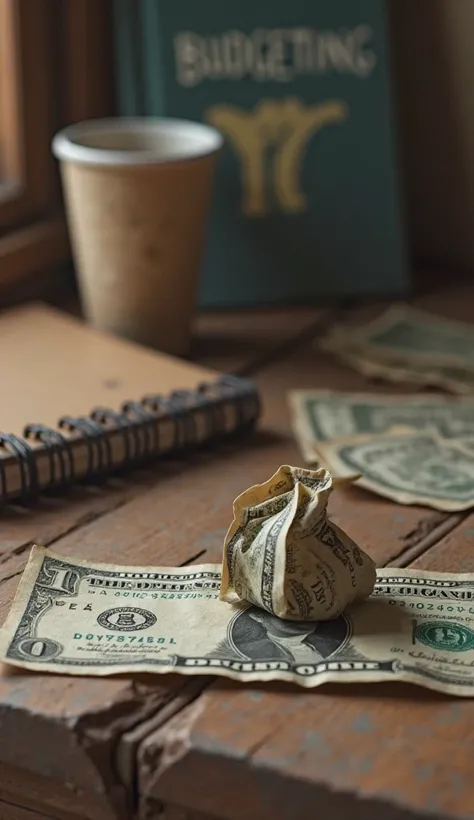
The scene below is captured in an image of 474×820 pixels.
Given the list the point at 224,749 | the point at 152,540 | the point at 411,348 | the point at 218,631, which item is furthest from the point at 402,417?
the point at 224,749

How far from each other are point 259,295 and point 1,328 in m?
0.30

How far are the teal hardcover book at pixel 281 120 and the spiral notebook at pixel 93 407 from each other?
0.24 metres

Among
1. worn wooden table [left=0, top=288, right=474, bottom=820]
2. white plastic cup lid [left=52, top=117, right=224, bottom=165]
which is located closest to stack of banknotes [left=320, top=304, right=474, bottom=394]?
white plastic cup lid [left=52, top=117, right=224, bottom=165]

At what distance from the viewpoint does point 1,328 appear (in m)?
1.18

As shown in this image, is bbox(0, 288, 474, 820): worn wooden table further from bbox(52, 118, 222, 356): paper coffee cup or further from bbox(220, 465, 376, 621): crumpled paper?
bbox(52, 118, 222, 356): paper coffee cup

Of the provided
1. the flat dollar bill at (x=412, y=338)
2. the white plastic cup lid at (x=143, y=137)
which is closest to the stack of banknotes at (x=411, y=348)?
the flat dollar bill at (x=412, y=338)

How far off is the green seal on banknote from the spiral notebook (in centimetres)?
32

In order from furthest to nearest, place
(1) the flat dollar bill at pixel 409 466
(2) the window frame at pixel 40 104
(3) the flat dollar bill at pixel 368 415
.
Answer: (2) the window frame at pixel 40 104
(3) the flat dollar bill at pixel 368 415
(1) the flat dollar bill at pixel 409 466

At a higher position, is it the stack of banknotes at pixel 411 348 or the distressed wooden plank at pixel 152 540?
the distressed wooden plank at pixel 152 540

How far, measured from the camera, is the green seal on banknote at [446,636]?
0.71 meters

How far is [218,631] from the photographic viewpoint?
73 centimetres

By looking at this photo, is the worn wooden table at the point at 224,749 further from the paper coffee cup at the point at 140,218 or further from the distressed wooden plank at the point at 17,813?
the paper coffee cup at the point at 140,218

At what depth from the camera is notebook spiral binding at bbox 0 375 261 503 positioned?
3.01 ft

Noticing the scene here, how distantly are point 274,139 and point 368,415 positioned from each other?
39 centimetres
